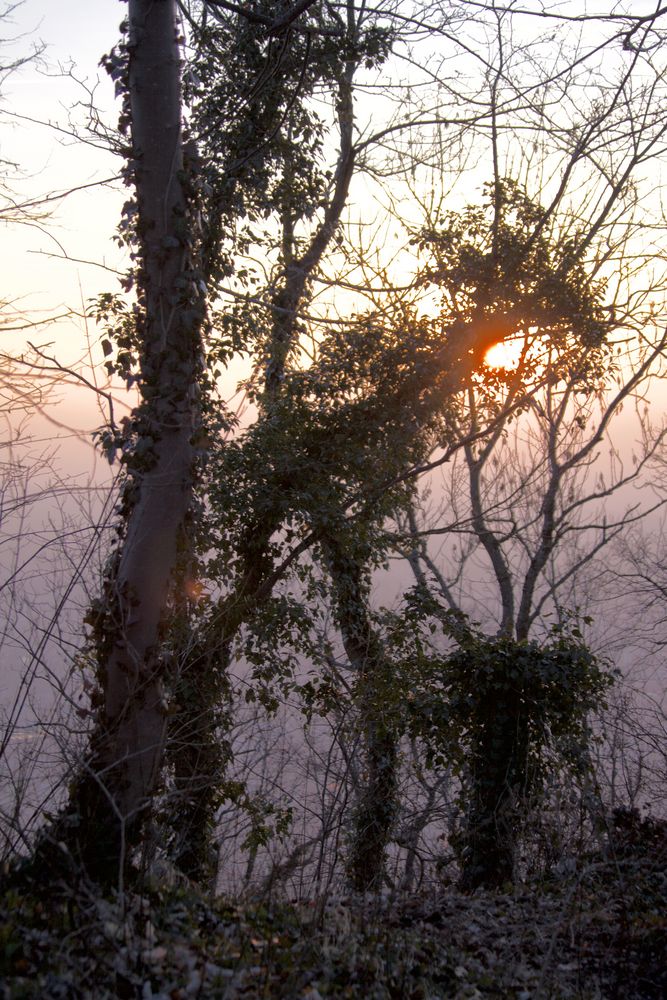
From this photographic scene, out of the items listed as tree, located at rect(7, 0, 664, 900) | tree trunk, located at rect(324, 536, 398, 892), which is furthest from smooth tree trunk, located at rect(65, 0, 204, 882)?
tree trunk, located at rect(324, 536, 398, 892)

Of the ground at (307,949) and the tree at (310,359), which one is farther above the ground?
the tree at (310,359)

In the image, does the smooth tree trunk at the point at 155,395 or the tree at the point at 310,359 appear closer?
the smooth tree trunk at the point at 155,395

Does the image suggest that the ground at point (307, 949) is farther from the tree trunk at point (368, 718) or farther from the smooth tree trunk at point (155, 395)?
the tree trunk at point (368, 718)

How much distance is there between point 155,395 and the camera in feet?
21.2

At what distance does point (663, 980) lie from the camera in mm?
4387

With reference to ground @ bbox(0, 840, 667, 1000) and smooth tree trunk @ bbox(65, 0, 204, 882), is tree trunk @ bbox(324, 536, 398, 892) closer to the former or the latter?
ground @ bbox(0, 840, 667, 1000)

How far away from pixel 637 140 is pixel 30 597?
14356mm

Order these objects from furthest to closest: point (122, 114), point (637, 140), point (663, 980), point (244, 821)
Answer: point (637, 140), point (244, 821), point (122, 114), point (663, 980)

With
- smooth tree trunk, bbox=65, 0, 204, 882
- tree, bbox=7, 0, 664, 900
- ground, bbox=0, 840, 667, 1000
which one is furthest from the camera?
tree, bbox=7, 0, 664, 900

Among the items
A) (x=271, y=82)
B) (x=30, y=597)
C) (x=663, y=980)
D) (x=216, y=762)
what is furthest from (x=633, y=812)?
(x=271, y=82)

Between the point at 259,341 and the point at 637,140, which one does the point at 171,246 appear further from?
the point at 637,140

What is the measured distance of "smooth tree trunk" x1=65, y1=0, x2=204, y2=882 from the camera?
231 inches

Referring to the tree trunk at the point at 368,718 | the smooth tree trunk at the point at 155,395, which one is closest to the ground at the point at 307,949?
the smooth tree trunk at the point at 155,395

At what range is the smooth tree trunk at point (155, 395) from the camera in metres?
5.87
